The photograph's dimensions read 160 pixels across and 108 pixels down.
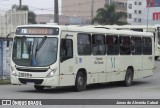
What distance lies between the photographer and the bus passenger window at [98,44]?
72.3 ft

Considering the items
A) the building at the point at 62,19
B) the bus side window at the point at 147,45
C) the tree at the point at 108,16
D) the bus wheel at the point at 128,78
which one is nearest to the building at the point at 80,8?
the building at the point at 62,19

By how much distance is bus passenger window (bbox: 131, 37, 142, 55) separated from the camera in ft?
84.6

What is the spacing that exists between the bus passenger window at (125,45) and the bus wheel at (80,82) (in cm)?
402

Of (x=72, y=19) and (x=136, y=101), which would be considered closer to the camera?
(x=136, y=101)

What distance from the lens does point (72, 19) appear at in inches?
4469

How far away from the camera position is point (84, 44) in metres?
21.2

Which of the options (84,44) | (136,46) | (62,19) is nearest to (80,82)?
(84,44)

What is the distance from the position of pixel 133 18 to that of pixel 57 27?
134m

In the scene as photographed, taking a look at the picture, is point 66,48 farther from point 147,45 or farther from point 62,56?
point 147,45

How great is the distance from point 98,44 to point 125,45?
294cm

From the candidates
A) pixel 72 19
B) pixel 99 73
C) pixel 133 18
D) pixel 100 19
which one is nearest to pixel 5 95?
pixel 99 73

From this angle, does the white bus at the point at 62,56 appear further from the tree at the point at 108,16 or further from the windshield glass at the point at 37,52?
the tree at the point at 108,16

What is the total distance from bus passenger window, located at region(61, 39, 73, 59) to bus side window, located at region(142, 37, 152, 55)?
7.70m

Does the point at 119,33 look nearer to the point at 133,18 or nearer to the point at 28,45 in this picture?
the point at 28,45
